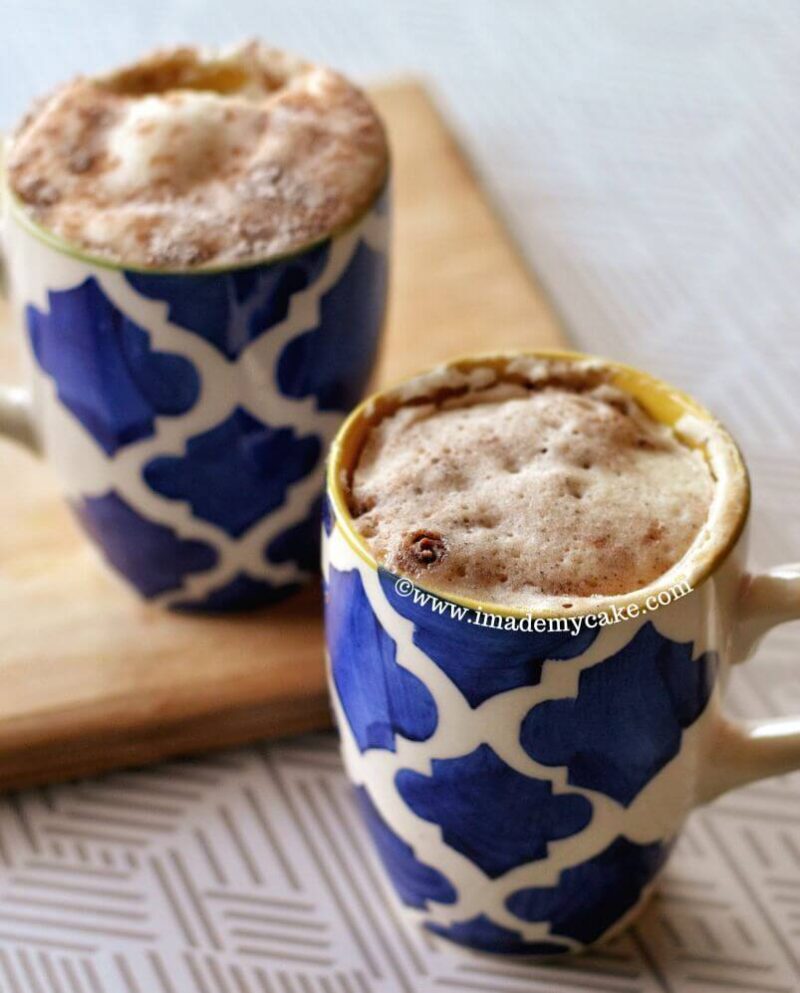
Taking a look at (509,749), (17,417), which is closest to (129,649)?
(17,417)

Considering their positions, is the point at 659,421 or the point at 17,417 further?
the point at 17,417

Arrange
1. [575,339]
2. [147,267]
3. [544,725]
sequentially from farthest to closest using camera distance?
[575,339], [147,267], [544,725]

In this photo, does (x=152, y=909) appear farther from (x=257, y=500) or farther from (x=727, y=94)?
(x=727, y=94)

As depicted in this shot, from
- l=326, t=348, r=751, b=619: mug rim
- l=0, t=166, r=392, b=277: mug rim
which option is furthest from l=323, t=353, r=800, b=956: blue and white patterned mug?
l=0, t=166, r=392, b=277: mug rim

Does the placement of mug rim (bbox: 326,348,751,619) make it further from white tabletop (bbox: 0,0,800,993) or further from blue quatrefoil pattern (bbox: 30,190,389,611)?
white tabletop (bbox: 0,0,800,993)

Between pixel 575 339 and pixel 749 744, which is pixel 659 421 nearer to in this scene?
pixel 749 744

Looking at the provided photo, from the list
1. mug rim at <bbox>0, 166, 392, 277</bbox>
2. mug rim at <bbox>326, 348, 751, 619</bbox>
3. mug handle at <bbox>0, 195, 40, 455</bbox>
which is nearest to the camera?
mug rim at <bbox>326, 348, 751, 619</bbox>

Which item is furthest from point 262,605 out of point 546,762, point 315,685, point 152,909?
point 546,762

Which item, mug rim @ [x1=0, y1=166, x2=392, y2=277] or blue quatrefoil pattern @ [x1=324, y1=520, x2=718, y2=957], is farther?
mug rim @ [x1=0, y1=166, x2=392, y2=277]
